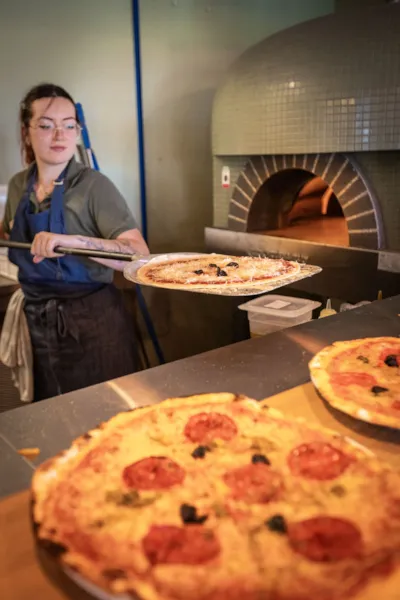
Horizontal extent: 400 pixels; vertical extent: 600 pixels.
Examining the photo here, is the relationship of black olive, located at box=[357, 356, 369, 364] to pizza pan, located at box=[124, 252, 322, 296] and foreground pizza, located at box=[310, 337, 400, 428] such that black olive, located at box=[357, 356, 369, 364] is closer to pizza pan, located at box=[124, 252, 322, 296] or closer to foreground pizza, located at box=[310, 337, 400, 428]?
foreground pizza, located at box=[310, 337, 400, 428]

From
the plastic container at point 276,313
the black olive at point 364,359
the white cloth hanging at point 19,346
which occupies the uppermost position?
the black olive at point 364,359

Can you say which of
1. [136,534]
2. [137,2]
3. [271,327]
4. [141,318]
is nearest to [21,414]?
[136,534]

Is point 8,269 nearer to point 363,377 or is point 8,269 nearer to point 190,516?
point 363,377

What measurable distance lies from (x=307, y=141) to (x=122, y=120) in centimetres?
143

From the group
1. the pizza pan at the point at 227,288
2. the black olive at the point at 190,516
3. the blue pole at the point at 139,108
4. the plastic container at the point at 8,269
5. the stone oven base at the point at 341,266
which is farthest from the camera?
the blue pole at the point at 139,108

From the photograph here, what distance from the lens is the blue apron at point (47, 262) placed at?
2.19 meters

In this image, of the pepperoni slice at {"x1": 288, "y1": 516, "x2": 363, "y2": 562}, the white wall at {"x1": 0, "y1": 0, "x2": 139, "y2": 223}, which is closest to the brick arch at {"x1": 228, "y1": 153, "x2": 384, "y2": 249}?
the white wall at {"x1": 0, "y1": 0, "x2": 139, "y2": 223}

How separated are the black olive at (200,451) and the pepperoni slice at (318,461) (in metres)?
0.14

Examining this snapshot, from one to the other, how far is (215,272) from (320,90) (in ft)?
3.81

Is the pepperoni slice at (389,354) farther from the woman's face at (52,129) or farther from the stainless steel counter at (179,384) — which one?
the woman's face at (52,129)

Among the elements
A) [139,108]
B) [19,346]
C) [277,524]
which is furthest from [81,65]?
[277,524]

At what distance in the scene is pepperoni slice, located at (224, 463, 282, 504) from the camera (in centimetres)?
81

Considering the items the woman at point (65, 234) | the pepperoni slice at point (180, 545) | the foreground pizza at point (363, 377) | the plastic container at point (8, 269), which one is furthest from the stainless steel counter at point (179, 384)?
the plastic container at point (8, 269)

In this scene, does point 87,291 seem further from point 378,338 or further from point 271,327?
point 378,338
